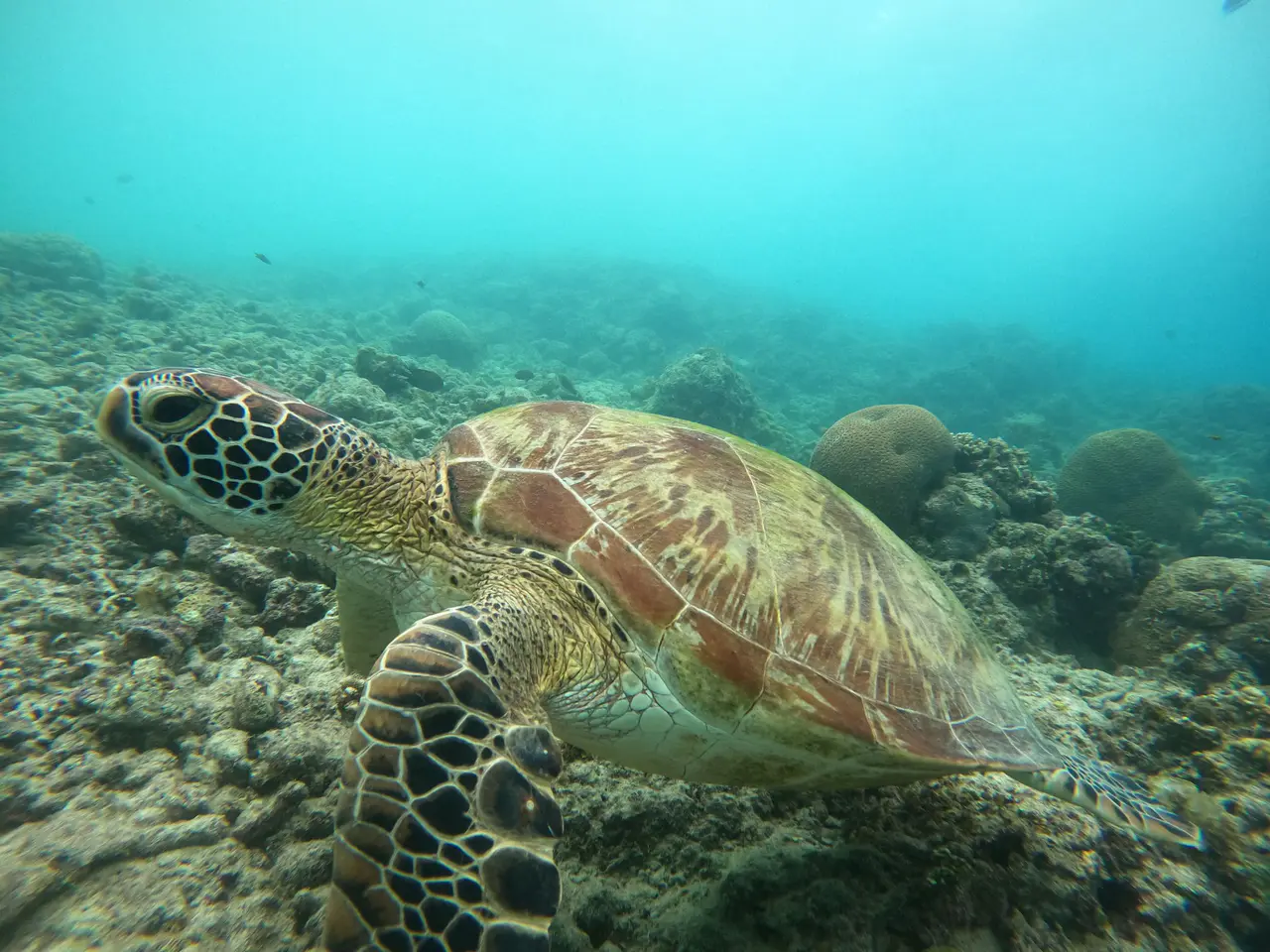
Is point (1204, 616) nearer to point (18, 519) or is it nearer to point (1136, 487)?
point (1136, 487)

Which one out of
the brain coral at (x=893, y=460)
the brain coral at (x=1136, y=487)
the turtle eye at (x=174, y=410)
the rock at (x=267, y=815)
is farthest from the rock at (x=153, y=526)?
the brain coral at (x=1136, y=487)

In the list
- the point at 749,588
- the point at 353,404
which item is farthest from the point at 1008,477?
the point at 353,404

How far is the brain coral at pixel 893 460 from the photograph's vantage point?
19.2 feet

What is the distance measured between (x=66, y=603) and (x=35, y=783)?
1103 mm

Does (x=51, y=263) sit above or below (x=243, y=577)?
below

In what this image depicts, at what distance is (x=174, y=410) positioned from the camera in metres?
1.96

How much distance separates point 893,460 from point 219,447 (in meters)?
6.26

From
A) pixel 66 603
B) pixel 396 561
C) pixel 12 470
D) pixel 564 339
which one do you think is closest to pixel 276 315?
pixel 564 339

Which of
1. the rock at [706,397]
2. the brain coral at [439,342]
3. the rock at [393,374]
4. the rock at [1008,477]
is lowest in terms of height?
the brain coral at [439,342]

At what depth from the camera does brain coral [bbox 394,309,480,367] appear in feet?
54.3

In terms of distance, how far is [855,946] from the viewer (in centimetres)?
157

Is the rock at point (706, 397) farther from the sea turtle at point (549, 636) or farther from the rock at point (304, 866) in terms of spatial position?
the rock at point (304, 866)

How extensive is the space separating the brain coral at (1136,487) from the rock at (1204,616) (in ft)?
18.6

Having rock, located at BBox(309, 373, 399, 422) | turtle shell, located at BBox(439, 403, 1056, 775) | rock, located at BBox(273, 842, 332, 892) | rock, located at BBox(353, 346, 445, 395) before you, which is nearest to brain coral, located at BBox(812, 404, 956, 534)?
turtle shell, located at BBox(439, 403, 1056, 775)
